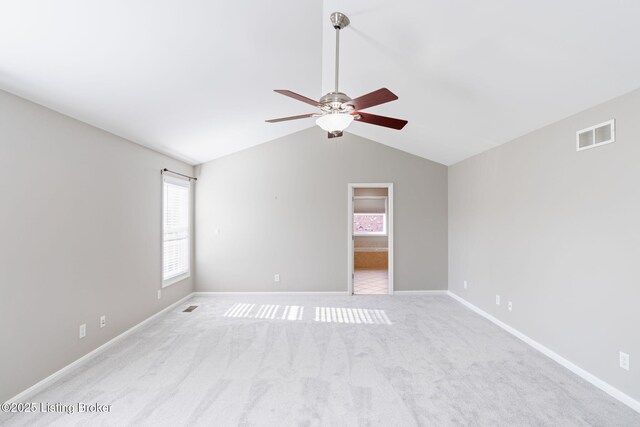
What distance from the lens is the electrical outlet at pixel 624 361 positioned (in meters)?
2.30

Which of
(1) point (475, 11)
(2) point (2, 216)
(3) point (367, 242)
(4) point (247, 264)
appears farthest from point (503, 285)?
(2) point (2, 216)

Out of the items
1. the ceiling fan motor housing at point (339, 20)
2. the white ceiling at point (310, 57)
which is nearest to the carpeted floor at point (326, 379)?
the white ceiling at point (310, 57)

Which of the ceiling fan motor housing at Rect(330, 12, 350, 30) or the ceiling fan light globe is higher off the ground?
the ceiling fan motor housing at Rect(330, 12, 350, 30)

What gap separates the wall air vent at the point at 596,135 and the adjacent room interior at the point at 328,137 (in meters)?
0.02

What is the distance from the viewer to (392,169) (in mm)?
5547

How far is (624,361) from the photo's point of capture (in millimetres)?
2324

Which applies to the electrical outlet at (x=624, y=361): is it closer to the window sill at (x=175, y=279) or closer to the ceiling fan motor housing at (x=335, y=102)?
the ceiling fan motor housing at (x=335, y=102)

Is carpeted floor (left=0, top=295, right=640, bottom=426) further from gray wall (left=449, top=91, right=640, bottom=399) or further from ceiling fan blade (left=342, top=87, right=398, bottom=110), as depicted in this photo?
ceiling fan blade (left=342, top=87, right=398, bottom=110)

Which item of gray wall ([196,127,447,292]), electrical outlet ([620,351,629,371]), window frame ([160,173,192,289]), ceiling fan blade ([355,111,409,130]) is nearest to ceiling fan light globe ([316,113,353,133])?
ceiling fan blade ([355,111,409,130])

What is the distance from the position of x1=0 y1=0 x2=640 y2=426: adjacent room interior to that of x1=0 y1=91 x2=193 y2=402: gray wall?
0.02 meters

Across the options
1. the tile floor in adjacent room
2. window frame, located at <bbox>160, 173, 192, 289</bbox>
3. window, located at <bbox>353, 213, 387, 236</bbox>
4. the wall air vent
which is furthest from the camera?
window, located at <bbox>353, 213, 387, 236</bbox>

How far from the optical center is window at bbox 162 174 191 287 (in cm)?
450

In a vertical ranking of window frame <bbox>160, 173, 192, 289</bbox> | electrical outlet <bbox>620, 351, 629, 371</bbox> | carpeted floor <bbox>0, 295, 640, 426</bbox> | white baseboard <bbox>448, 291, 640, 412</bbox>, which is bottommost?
carpeted floor <bbox>0, 295, 640, 426</bbox>

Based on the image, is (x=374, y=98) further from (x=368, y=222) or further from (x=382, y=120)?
(x=368, y=222)
